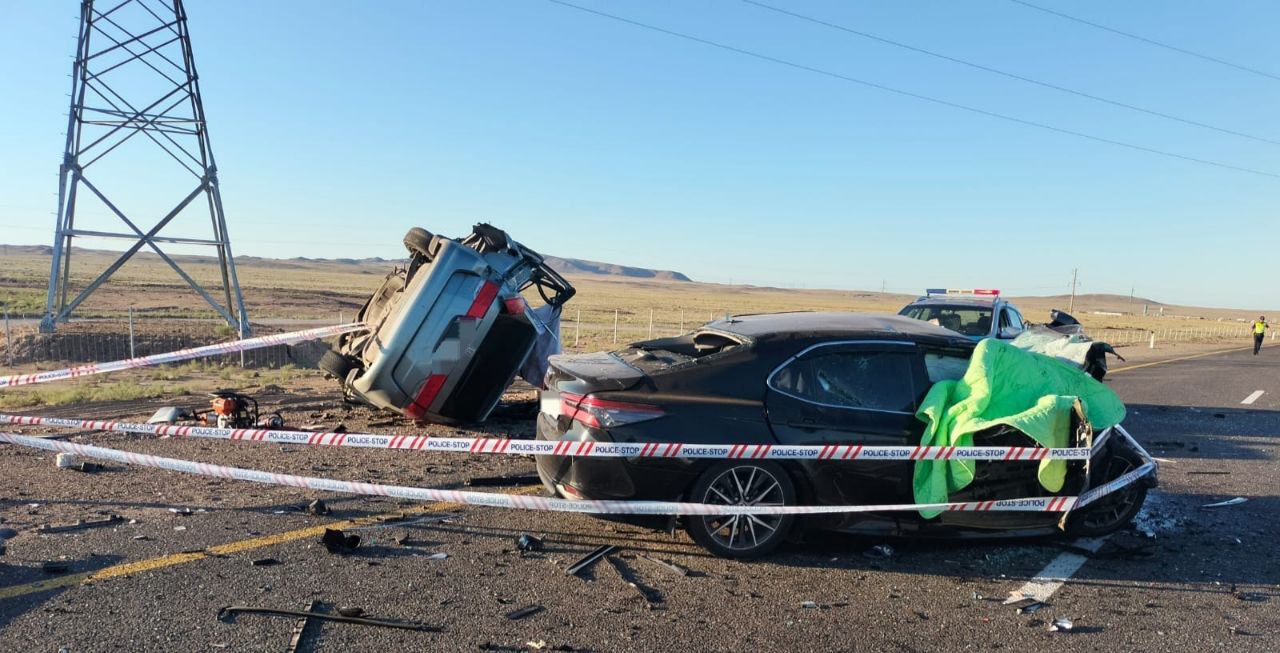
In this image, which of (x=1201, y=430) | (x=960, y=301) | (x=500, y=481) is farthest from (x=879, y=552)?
(x=960, y=301)

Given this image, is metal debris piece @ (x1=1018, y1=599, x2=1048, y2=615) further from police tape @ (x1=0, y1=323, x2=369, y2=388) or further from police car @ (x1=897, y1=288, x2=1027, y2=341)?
police car @ (x1=897, y1=288, x2=1027, y2=341)

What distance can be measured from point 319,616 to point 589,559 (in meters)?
1.52

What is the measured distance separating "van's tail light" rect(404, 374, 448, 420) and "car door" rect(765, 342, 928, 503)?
4.06 metres

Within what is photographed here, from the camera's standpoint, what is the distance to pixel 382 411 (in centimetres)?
986

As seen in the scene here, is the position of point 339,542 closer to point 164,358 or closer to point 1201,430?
point 164,358

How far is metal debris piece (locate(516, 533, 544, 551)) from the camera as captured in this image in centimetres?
502

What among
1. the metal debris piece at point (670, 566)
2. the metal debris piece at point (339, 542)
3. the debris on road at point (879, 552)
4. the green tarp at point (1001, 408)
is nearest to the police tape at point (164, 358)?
the metal debris piece at point (339, 542)

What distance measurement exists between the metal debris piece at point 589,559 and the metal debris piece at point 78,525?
2939 millimetres

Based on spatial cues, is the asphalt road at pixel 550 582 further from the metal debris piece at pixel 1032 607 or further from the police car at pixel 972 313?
the police car at pixel 972 313

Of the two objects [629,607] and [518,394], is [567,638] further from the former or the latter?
[518,394]

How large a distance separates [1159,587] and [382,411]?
25.8ft

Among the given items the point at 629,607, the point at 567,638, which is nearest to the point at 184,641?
the point at 567,638

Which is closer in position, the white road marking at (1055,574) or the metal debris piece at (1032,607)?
the metal debris piece at (1032,607)

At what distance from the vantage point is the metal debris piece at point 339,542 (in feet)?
15.9
